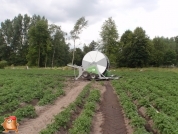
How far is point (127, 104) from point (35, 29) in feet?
177

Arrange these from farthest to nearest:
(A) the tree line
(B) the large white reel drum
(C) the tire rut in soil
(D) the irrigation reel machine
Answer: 1. (A) the tree line
2. (B) the large white reel drum
3. (D) the irrigation reel machine
4. (C) the tire rut in soil

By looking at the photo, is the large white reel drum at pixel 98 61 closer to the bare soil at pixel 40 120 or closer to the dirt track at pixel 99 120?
the dirt track at pixel 99 120

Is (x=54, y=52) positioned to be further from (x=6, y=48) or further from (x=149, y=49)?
(x=149, y=49)

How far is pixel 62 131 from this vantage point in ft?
26.9

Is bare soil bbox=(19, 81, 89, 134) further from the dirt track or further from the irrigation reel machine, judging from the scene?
the irrigation reel machine

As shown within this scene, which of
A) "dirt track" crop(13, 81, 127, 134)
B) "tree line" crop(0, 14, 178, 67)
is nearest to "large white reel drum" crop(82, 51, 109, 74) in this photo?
"dirt track" crop(13, 81, 127, 134)

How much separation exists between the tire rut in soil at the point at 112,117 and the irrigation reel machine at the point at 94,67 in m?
10.3

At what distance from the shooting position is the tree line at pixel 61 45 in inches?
2147

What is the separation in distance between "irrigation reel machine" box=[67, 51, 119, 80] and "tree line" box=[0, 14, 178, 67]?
25.7 meters

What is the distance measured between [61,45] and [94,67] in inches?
1725

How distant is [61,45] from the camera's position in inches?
2648

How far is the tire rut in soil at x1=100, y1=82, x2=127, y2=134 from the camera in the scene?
866 centimetres

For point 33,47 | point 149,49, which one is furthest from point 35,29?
point 149,49

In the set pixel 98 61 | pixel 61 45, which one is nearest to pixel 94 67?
pixel 98 61
